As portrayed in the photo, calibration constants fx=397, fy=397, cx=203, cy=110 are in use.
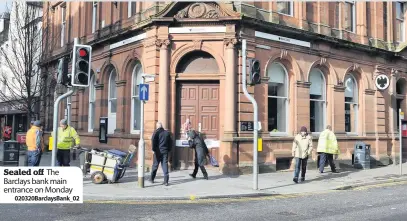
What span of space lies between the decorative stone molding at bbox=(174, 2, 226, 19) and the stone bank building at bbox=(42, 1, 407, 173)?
0.04 metres

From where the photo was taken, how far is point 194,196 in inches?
375

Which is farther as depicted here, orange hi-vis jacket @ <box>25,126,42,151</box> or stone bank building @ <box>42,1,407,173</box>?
stone bank building @ <box>42,1,407,173</box>

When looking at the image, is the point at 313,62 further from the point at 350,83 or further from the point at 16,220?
the point at 16,220

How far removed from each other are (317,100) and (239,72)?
194 inches

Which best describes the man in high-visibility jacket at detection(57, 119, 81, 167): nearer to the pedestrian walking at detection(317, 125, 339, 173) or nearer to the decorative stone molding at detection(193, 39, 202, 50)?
the decorative stone molding at detection(193, 39, 202, 50)

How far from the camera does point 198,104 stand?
14.5 m

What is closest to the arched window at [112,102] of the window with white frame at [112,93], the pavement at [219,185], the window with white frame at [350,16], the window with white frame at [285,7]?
the window with white frame at [112,93]

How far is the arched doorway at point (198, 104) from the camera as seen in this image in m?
14.4

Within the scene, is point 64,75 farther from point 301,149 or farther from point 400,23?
point 400,23

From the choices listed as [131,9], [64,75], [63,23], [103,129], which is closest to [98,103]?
[103,129]

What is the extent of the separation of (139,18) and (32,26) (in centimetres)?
774

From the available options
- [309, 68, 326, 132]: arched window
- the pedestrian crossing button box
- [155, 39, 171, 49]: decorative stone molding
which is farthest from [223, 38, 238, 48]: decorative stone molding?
the pedestrian crossing button box

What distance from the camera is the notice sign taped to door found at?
5277 millimetres

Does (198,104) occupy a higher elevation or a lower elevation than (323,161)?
higher
